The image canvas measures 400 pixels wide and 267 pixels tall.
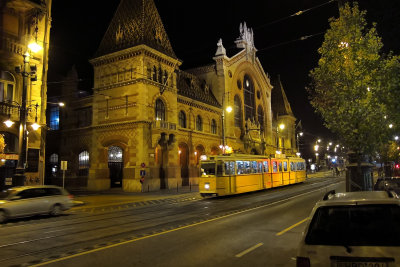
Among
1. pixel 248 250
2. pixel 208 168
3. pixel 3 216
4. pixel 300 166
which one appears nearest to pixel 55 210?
pixel 3 216

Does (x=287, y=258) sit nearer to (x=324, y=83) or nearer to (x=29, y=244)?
(x=29, y=244)

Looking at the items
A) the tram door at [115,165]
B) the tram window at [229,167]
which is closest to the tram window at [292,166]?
the tram window at [229,167]

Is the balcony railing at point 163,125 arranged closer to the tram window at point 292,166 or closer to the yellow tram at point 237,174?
the yellow tram at point 237,174

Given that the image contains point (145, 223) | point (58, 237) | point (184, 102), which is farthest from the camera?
point (184, 102)

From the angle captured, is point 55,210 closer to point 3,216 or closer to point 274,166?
point 3,216

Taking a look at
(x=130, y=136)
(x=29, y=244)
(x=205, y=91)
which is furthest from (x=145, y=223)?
(x=205, y=91)

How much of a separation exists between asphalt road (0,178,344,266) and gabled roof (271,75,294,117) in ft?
208

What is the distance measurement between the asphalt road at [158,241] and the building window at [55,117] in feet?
97.0

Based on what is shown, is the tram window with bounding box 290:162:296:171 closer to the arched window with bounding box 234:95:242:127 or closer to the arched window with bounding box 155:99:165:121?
the arched window with bounding box 155:99:165:121

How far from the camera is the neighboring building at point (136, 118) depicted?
33031 mm

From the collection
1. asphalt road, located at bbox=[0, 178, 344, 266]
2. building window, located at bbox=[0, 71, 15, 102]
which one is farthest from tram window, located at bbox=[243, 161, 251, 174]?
building window, located at bbox=[0, 71, 15, 102]

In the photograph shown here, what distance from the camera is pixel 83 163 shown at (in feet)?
127

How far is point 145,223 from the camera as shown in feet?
42.1

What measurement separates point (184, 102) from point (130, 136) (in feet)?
31.8
